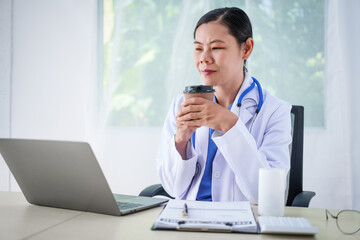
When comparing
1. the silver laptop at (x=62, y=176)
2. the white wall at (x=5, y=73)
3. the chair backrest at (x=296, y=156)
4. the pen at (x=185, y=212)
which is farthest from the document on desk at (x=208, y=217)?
the white wall at (x=5, y=73)

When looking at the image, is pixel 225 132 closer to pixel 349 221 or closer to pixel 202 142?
pixel 202 142

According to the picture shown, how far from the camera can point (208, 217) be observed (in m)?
0.94

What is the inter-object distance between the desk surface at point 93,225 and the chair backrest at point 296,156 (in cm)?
55

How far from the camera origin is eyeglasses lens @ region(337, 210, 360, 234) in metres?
0.92

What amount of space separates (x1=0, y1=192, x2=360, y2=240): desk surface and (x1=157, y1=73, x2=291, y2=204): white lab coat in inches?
10.3

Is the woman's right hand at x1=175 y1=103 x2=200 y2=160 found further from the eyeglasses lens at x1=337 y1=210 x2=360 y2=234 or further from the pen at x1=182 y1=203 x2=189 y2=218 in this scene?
the eyeglasses lens at x1=337 y1=210 x2=360 y2=234

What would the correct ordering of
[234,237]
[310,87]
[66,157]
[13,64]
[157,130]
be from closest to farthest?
[234,237]
[66,157]
[310,87]
[157,130]
[13,64]

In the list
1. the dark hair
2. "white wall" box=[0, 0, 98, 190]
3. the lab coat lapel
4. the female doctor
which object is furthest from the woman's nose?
"white wall" box=[0, 0, 98, 190]

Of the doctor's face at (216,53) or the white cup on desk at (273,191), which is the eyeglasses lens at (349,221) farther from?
the doctor's face at (216,53)

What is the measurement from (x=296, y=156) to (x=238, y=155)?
0.45 m

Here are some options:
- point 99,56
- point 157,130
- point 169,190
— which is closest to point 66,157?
point 169,190

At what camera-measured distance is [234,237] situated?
2.73 feet

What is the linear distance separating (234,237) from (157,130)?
2281 mm

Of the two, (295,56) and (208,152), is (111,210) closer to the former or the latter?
(208,152)
